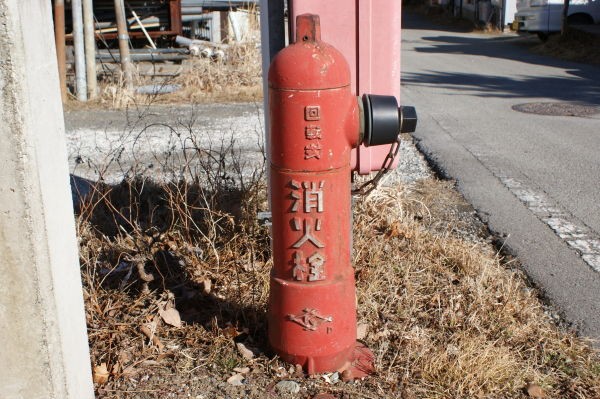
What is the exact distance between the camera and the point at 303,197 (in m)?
2.79

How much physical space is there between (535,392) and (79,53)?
28.3ft

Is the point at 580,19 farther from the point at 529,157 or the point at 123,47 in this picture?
the point at 529,157

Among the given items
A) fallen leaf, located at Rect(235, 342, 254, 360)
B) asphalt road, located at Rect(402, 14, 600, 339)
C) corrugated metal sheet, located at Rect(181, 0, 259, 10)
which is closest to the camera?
fallen leaf, located at Rect(235, 342, 254, 360)

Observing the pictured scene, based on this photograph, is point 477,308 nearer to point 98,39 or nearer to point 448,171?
point 448,171

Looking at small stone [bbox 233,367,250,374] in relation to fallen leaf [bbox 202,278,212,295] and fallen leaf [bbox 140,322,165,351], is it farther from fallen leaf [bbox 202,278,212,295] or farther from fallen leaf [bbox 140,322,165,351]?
fallen leaf [bbox 202,278,212,295]

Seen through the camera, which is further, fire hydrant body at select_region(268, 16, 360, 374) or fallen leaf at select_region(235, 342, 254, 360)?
fallen leaf at select_region(235, 342, 254, 360)

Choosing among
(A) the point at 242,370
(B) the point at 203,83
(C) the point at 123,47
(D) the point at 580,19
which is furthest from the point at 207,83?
(D) the point at 580,19

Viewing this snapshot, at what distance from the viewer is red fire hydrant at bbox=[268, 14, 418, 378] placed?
2703 mm

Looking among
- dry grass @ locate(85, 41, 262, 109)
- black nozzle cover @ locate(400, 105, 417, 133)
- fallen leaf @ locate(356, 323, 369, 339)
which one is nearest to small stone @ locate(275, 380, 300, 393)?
fallen leaf @ locate(356, 323, 369, 339)

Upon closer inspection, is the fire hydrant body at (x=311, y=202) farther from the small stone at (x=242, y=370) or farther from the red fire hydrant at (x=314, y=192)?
the small stone at (x=242, y=370)

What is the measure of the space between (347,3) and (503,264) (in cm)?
187

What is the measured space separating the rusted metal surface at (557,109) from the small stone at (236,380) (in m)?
7.35

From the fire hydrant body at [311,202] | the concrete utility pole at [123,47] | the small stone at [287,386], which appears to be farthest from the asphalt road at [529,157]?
the concrete utility pole at [123,47]

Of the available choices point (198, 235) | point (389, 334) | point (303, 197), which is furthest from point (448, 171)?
point (303, 197)
